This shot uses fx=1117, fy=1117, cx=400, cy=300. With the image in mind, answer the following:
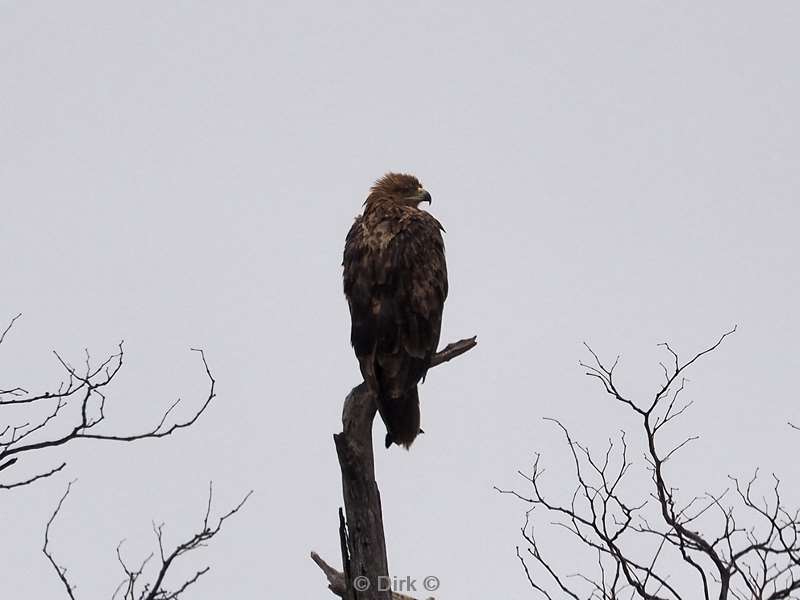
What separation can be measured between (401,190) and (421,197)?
8.4 inches

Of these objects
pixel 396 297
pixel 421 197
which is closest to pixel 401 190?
pixel 421 197

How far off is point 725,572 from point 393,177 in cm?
508

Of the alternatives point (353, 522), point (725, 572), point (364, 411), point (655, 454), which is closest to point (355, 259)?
point (364, 411)

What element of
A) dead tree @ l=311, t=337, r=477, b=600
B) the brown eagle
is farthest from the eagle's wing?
dead tree @ l=311, t=337, r=477, b=600

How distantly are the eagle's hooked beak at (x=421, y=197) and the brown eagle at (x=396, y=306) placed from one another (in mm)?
1017

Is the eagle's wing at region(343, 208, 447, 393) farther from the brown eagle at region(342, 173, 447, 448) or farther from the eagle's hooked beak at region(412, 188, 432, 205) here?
the eagle's hooked beak at region(412, 188, 432, 205)

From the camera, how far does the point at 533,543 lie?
8.57 metres

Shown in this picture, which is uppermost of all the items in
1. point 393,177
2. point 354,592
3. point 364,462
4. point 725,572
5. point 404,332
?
point 393,177

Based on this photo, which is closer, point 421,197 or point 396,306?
point 396,306

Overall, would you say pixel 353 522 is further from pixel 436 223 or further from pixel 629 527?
pixel 436 223

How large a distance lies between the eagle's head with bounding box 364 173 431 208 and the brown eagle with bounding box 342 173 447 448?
0.90 metres

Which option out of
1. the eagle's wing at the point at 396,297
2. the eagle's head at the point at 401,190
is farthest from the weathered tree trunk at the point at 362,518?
the eagle's head at the point at 401,190

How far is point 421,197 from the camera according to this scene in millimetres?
10781

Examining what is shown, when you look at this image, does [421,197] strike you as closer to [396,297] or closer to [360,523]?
[396,297]
